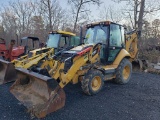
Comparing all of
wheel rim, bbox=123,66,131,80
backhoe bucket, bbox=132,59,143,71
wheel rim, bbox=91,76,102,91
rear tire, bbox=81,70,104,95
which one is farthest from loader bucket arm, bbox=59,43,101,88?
backhoe bucket, bbox=132,59,143,71

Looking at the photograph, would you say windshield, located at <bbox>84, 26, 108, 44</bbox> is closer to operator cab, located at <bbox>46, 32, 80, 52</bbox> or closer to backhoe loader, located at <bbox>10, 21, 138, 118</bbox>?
backhoe loader, located at <bbox>10, 21, 138, 118</bbox>

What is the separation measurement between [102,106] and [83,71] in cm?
115

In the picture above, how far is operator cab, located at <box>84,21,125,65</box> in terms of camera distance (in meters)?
6.05

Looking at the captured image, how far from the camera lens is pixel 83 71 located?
16.6 feet

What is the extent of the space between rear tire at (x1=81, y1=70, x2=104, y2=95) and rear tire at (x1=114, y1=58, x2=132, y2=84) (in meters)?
1.20

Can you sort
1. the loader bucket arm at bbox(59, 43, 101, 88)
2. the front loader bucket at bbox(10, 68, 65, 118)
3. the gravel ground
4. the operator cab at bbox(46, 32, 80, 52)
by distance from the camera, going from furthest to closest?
the operator cab at bbox(46, 32, 80, 52), the loader bucket arm at bbox(59, 43, 101, 88), the gravel ground, the front loader bucket at bbox(10, 68, 65, 118)

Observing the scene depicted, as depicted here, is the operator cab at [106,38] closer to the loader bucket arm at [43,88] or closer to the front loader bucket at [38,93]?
the loader bucket arm at [43,88]

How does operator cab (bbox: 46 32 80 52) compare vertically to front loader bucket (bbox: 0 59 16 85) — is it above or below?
above

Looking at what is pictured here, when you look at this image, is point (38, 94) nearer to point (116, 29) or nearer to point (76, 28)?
point (116, 29)

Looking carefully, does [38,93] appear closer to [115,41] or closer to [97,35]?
[97,35]

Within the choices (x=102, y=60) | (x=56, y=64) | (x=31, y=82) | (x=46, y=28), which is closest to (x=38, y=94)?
(x=31, y=82)

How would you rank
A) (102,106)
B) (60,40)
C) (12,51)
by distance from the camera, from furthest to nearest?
(12,51)
(60,40)
(102,106)

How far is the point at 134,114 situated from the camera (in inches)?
160

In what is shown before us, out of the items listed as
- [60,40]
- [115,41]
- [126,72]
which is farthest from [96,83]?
[60,40]
